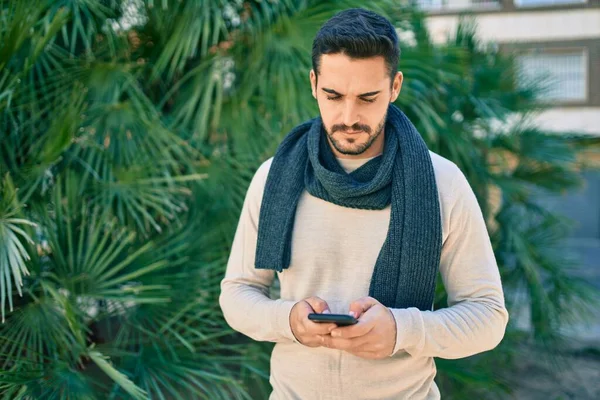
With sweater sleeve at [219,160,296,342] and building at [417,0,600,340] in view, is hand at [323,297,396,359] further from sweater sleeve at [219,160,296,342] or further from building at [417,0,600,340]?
building at [417,0,600,340]

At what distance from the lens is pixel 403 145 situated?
1.77m

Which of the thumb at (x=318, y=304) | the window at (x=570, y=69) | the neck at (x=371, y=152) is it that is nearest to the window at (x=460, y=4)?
the window at (x=570, y=69)

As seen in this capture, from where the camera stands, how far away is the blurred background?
2.82 m

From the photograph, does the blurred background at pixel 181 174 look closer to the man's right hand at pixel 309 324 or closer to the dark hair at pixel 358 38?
the man's right hand at pixel 309 324

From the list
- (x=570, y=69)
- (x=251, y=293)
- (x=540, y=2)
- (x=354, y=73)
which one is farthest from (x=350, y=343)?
(x=540, y=2)

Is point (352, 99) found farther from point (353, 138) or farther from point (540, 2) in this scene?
point (540, 2)

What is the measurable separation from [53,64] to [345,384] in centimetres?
246

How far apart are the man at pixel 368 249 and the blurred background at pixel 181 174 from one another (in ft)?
3.58

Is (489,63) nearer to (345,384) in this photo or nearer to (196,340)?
(196,340)

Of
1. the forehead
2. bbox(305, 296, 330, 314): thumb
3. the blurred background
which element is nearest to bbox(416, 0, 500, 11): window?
the blurred background

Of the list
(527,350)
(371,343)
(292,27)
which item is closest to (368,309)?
(371,343)

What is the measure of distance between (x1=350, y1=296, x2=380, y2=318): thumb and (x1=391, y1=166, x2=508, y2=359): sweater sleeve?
6cm

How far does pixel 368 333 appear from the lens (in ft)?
5.05

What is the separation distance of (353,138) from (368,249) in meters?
0.26
